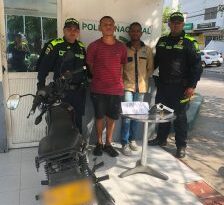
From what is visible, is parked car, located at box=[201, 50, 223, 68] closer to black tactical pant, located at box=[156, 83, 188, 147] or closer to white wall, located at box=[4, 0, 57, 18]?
black tactical pant, located at box=[156, 83, 188, 147]

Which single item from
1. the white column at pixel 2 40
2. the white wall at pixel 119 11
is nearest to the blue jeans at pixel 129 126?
the white wall at pixel 119 11

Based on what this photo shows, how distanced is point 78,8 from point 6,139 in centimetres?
214

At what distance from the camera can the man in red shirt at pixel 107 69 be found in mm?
4184

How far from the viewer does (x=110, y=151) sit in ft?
15.4

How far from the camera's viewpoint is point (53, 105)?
3.04 m

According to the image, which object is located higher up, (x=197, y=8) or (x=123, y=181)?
(x=197, y=8)

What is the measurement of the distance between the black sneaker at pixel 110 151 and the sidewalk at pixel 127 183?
8cm

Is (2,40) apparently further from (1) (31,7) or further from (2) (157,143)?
(2) (157,143)

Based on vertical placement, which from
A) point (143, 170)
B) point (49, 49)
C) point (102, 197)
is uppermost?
point (49, 49)

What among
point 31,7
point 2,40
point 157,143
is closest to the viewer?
point 2,40

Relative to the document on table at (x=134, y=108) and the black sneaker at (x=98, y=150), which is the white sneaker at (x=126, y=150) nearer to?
the black sneaker at (x=98, y=150)

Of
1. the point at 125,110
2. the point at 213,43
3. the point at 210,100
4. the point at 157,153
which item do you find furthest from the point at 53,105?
the point at 213,43

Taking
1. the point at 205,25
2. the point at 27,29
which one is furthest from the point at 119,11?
the point at 205,25

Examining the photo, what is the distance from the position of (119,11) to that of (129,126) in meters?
1.72
